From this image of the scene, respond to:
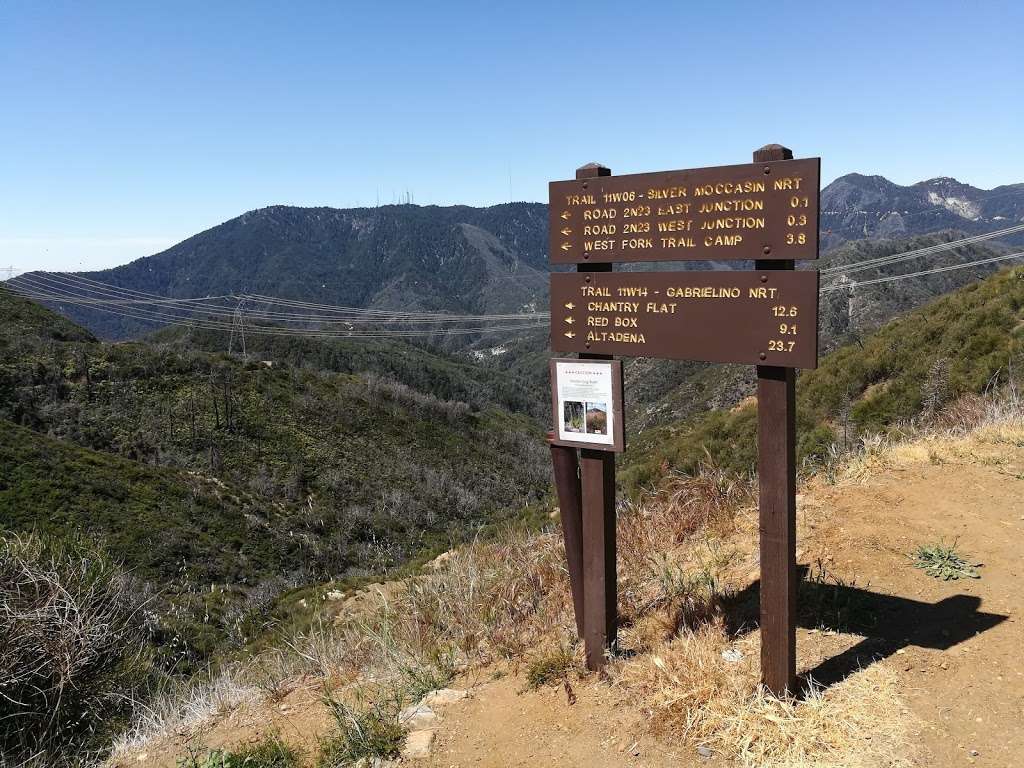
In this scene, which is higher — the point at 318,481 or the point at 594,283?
the point at 594,283

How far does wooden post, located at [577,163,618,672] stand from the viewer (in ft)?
12.1

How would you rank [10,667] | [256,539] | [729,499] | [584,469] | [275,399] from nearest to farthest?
[584,469], [10,667], [729,499], [256,539], [275,399]

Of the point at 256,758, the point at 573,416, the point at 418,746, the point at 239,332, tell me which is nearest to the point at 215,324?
the point at 239,332

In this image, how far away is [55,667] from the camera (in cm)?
478

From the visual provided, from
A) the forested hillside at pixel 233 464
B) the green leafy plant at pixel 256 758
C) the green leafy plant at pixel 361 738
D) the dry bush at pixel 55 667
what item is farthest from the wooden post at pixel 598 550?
the forested hillside at pixel 233 464

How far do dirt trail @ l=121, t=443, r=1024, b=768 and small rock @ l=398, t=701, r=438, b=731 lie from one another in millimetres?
75

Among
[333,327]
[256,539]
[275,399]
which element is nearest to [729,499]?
[256,539]

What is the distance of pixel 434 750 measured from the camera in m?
3.20

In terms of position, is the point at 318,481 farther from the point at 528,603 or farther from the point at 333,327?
the point at 333,327

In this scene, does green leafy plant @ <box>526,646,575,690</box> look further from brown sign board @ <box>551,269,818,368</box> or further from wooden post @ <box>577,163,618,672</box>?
brown sign board @ <box>551,269,818,368</box>

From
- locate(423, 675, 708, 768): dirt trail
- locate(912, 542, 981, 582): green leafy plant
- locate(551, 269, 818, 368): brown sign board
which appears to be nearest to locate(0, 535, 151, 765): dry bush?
locate(423, 675, 708, 768): dirt trail

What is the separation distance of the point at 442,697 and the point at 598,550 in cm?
120

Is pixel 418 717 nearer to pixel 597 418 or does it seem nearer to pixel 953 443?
pixel 597 418

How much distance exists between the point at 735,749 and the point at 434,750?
4.62 feet
